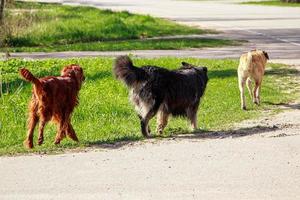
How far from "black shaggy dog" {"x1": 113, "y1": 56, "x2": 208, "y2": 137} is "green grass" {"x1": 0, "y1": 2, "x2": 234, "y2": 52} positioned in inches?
577

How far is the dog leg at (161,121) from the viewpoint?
11164 millimetres

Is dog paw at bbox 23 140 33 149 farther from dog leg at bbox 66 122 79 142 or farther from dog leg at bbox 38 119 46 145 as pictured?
dog leg at bbox 66 122 79 142

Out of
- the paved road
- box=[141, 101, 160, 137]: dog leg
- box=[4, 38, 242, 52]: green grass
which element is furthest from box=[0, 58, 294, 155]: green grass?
box=[4, 38, 242, 52]: green grass

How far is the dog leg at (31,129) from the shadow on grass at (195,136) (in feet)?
2.38

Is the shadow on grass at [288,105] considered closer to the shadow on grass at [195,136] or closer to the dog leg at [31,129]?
the shadow on grass at [195,136]

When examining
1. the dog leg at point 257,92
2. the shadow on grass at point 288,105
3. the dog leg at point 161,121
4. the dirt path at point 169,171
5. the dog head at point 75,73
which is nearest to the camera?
the dirt path at point 169,171

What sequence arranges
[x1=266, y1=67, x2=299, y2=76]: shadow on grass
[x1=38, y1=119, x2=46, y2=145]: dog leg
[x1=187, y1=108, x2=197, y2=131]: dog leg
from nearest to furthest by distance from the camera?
[x1=38, y1=119, x2=46, y2=145]: dog leg
[x1=187, y1=108, x2=197, y2=131]: dog leg
[x1=266, y1=67, x2=299, y2=76]: shadow on grass

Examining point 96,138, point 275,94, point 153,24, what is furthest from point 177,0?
point 96,138

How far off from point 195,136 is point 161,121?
2.17ft

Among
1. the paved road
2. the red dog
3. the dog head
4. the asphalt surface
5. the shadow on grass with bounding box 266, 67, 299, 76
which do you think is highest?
the dog head

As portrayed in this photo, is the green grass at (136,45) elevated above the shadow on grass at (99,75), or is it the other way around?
the shadow on grass at (99,75)

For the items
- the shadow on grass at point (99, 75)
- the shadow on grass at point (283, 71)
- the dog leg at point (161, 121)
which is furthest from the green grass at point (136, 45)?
the dog leg at point (161, 121)

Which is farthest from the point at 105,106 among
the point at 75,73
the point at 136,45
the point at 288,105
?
the point at 136,45

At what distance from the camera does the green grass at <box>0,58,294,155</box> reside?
1106 cm
